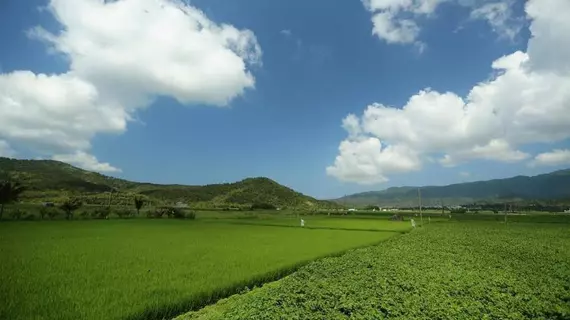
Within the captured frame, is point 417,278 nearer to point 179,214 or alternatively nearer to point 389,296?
point 389,296

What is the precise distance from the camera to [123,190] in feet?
441

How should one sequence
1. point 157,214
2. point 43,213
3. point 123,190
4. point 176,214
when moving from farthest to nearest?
1. point 123,190
2. point 157,214
3. point 176,214
4. point 43,213

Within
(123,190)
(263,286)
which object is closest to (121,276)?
(263,286)

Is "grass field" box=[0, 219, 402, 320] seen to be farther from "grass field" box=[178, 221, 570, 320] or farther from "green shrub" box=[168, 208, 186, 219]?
"green shrub" box=[168, 208, 186, 219]

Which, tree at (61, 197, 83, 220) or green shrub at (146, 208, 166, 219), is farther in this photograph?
green shrub at (146, 208, 166, 219)

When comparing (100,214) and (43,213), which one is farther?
(100,214)

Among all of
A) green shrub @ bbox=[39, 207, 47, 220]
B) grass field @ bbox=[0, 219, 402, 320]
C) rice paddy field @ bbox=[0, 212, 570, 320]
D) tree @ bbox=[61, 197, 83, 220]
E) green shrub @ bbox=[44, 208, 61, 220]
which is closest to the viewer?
rice paddy field @ bbox=[0, 212, 570, 320]

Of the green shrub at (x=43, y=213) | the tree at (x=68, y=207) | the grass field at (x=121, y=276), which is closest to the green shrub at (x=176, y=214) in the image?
the tree at (x=68, y=207)

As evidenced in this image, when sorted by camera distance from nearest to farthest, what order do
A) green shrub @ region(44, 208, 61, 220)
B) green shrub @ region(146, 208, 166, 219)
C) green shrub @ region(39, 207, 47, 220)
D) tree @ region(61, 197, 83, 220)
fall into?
1. green shrub @ region(39, 207, 47, 220)
2. green shrub @ region(44, 208, 61, 220)
3. tree @ region(61, 197, 83, 220)
4. green shrub @ region(146, 208, 166, 219)

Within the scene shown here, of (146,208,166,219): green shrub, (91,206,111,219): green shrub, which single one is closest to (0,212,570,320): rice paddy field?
(91,206,111,219): green shrub

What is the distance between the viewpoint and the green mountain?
92.5 metres

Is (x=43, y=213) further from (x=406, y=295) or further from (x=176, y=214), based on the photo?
(x=406, y=295)

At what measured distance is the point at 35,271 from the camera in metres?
13.3

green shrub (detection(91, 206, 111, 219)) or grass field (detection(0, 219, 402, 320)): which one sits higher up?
green shrub (detection(91, 206, 111, 219))
